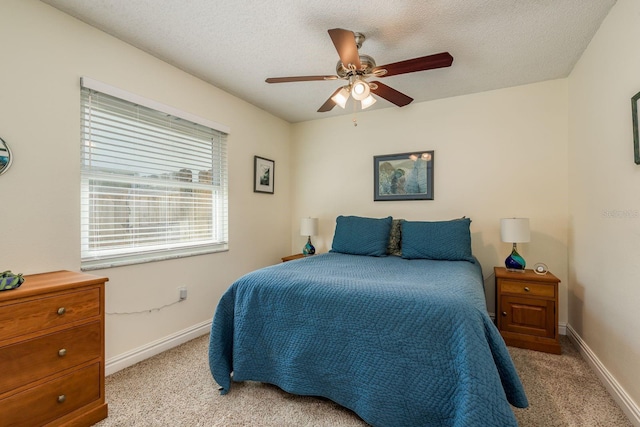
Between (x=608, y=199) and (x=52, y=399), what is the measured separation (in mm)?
3436

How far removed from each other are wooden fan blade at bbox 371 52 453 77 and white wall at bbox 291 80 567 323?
61.6 inches

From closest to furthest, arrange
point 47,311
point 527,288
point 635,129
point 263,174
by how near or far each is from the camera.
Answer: point 47,311 < point 635,129 < point 527,288 < point 263,174

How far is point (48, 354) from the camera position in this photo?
146 cm

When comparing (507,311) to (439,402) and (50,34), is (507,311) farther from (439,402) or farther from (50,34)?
(50,34)

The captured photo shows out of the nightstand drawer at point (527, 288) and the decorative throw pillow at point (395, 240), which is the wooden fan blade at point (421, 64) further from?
the nightstand drawer at point (527, 288)

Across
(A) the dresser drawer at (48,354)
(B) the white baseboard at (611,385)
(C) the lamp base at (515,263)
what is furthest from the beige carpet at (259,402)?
(C) the lamp base at (515,263)

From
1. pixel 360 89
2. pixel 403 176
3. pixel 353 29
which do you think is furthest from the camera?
pixel 403 176

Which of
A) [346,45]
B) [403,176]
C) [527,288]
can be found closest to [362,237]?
[403,176]

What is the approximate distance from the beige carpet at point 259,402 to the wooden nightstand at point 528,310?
0.80 feet

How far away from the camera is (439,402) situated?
137 centimetres

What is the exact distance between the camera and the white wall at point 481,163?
112 inches

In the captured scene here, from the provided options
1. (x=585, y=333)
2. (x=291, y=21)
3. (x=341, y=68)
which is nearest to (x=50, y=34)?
(x=291, y=21)

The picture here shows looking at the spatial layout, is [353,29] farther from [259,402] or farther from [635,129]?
[259,402]

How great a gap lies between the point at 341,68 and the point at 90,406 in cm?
250
